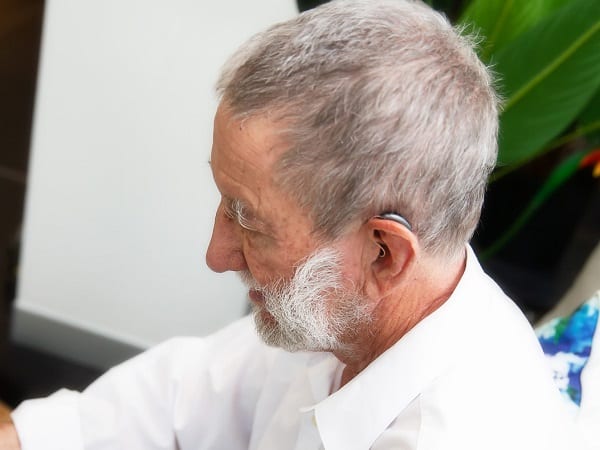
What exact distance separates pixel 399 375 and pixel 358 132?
289 millimetres

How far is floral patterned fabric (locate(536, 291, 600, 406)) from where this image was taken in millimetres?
994

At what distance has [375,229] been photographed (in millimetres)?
755

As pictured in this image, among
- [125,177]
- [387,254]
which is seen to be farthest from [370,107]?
[125,177]

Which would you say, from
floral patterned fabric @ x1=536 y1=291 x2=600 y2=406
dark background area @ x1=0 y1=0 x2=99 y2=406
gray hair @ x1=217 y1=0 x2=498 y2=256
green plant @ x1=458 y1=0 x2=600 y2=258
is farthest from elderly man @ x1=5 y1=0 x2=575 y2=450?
dark background area @ x1=0 y1=0 x2=99 y2=406

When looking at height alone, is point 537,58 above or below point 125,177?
above

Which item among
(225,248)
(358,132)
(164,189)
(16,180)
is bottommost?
(16,180)

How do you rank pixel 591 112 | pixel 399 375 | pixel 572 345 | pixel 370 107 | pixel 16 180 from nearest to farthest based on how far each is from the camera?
pixel 370 107, pixel 399 375, pixel 572 345, pixel 591 112, pixel 16 180

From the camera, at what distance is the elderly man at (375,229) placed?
2.34ft

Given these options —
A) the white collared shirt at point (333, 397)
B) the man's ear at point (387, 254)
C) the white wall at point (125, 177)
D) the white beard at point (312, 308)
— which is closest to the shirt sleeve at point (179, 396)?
the white collared shirt at point (333, 397)

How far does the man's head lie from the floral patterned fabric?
0.32 metres

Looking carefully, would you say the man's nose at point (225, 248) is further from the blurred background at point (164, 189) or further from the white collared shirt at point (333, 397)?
the blurred background at point (164, 189)

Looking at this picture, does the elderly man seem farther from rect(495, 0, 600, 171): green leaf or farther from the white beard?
rect(495, 0, 600, 171): green leaf

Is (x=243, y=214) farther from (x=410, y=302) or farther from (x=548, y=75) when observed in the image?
(x=548, y=75)

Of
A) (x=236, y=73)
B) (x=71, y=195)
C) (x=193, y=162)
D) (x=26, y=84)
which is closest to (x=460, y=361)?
(x=236, y=73)
